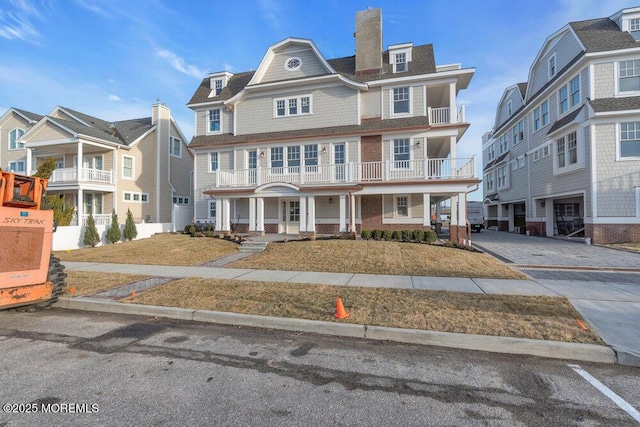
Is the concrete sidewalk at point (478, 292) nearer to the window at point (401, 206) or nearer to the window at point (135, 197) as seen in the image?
the window at point (401, 206)

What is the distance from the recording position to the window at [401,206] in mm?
16891

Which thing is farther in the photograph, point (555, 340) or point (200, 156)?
point (200, 156)

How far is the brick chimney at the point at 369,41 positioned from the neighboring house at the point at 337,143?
6cm

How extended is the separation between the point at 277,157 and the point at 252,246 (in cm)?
687

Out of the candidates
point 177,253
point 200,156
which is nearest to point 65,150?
point 200,156

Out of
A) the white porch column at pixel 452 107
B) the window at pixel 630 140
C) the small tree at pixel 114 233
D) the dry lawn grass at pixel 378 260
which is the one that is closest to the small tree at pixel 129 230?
the small tree at pixel 114 233

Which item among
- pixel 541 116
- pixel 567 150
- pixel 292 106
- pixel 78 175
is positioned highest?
pixel 541 116

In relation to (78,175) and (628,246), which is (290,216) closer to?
(78,175)

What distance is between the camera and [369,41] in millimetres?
18547

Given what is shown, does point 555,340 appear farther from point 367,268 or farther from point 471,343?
point 367,268

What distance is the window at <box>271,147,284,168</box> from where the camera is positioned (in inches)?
737

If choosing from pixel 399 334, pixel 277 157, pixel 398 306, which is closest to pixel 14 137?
pixel 277 157

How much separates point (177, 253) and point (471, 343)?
1152cm

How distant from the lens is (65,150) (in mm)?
22359
